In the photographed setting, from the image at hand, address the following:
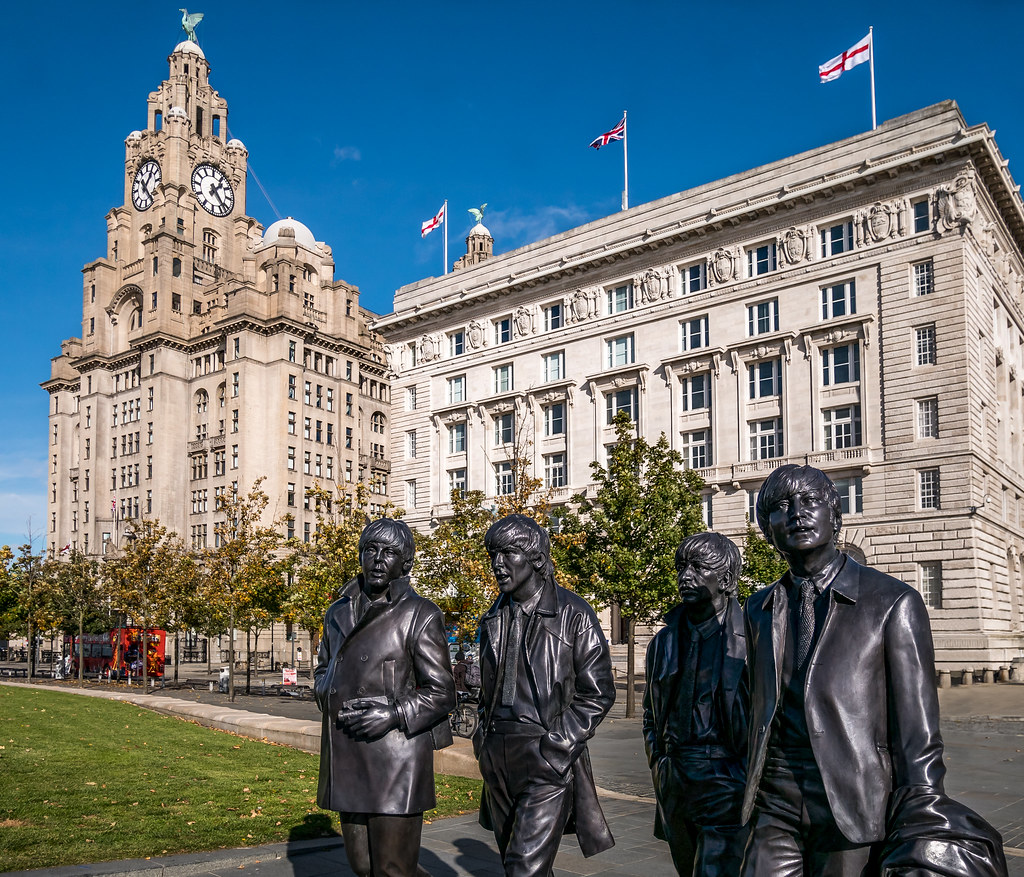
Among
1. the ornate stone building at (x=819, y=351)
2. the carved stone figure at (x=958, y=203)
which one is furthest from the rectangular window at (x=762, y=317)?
the carved stone figure at (x=958, y=203)

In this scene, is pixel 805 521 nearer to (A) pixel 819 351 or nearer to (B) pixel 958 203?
(B) pixel 958 203

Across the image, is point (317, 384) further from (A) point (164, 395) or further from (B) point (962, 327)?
(B) point (962, 327)

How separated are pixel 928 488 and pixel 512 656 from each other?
4008 centimetres

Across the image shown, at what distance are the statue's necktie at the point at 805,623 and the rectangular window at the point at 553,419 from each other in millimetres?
51818

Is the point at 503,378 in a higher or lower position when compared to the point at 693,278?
lower

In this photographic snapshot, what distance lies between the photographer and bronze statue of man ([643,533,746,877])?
5535 mm

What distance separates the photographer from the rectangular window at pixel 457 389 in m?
60.8

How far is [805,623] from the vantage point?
3.82 m

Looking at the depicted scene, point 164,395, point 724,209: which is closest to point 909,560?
point 724,209

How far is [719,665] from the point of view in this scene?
5801mm

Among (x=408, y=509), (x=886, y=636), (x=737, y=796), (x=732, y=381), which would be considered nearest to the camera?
(x=886, y=636)

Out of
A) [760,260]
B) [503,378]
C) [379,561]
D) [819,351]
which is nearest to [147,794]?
[379,561]

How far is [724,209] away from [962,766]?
119 ft

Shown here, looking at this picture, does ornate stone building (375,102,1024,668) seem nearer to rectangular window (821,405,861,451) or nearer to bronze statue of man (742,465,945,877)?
rectangular window (821,405,861,451)
